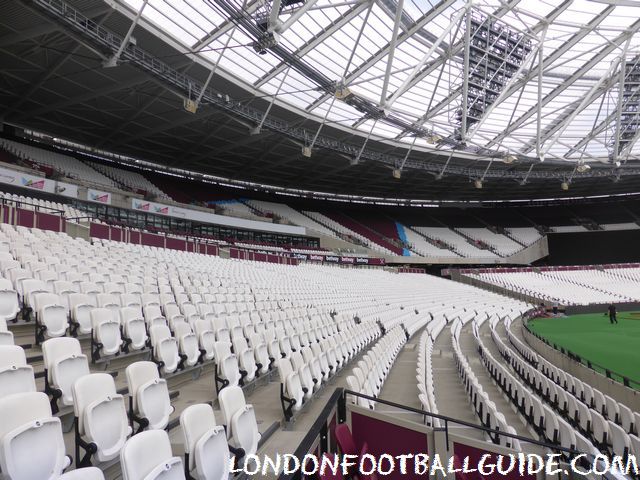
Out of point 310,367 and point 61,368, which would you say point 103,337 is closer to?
point 61,368

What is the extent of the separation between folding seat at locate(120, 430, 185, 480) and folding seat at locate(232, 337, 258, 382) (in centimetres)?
318

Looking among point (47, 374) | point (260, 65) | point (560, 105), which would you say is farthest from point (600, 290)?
point (47, 374)

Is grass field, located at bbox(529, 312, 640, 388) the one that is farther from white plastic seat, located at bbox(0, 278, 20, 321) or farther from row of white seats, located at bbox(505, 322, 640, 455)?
white plastic seat, located at bbox(0, 278, 20, 321)

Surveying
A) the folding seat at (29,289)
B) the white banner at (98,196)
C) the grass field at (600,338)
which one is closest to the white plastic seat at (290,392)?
the folding seat at (29,289)

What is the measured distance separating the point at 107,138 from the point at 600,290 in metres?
38.2

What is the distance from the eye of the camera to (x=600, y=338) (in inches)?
652

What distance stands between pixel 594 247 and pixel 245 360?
53.5m

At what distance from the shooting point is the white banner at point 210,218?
27.3m

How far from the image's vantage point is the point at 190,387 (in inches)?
229

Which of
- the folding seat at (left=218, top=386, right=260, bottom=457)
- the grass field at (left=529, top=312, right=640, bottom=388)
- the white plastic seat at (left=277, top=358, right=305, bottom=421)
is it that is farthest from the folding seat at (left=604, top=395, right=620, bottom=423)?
the folding seat at (left=218, top=386, right=260, bottom=457)

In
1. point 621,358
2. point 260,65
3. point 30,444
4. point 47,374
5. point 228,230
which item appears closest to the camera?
point 30,444

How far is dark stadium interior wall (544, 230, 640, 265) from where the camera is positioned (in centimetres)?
4675

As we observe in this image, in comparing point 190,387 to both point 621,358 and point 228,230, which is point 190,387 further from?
point 228,230

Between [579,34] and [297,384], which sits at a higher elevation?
[579,34]
